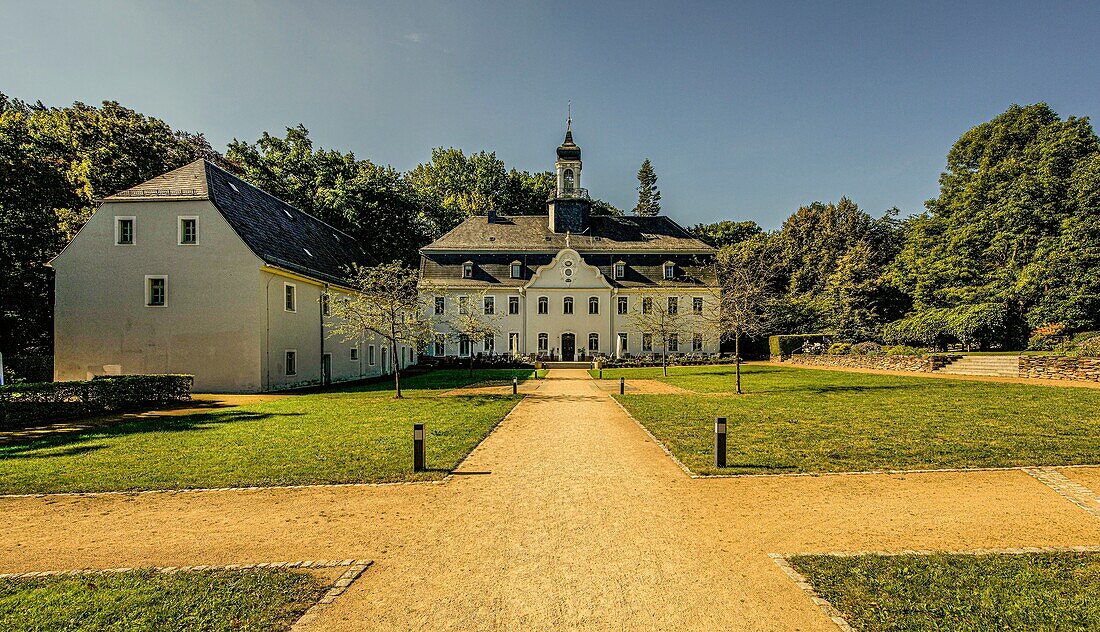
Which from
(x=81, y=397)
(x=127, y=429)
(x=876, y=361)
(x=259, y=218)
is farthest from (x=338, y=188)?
(x=876, y=361)

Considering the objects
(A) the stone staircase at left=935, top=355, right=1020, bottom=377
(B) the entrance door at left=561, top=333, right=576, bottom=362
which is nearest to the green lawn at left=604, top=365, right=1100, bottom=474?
(A) the stone staircase at left=935, top=355, right=1020, bottom=377

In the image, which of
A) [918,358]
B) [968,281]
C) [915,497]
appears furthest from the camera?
[968,281]

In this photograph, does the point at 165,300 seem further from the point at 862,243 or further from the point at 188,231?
the point at 862,243

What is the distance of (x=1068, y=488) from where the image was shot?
8.28m

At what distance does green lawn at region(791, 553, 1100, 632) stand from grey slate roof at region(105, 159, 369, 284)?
1009 inches

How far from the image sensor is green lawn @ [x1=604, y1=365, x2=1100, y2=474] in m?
9.98

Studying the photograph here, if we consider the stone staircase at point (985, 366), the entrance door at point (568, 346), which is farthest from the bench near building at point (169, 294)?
the stone staircase at point (985, 366)

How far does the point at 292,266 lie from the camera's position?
1048 inches

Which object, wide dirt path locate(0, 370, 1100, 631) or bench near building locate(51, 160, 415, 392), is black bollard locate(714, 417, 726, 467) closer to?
wide dirt path locate(0, 370, 1100, 631)

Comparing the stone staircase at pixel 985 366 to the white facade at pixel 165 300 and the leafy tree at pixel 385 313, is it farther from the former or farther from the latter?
the white facade at pixel 165 300

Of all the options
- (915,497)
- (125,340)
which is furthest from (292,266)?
(915,497)

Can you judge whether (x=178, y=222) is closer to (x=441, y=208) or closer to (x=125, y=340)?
(x=125, y=340)

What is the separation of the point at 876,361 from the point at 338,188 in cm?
4318

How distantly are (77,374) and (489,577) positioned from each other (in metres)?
28.3
